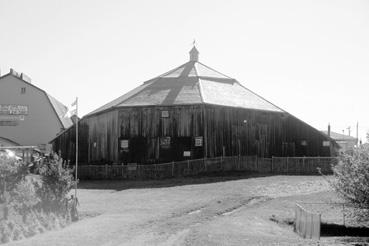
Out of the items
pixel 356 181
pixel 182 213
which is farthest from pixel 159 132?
pixel 356 181

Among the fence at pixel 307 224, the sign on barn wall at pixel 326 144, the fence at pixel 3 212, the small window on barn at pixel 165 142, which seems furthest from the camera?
the sign on barn wall at pixel 326 144

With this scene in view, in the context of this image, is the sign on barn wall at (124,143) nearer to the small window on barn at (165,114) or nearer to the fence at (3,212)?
the small window on barn at (165,114)

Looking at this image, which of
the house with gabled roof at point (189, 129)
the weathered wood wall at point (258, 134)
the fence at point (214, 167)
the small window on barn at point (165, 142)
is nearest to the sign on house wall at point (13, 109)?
the house with gabled roof at point (189, 129)

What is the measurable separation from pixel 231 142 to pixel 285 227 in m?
20.3

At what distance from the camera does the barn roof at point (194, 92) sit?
43.0 m

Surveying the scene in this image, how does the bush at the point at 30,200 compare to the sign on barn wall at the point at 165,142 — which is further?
the sign on barn wall at the point at 165,142

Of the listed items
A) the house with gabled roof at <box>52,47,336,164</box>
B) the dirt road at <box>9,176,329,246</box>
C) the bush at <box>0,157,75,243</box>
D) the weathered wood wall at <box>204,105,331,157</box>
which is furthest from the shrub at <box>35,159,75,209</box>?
the weathered wood wall at <box>204,105,331,157</box>

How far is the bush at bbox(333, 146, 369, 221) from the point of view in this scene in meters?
22.6

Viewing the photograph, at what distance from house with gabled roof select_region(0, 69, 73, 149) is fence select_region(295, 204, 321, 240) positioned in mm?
42863

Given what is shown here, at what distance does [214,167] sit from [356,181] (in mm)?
17629

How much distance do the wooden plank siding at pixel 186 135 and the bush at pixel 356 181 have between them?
60.1 ft

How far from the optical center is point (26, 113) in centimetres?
5803

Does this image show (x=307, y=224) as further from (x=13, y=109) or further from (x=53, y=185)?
(x=13, y=109)

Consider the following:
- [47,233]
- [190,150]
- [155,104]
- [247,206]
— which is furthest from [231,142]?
[47,233]
